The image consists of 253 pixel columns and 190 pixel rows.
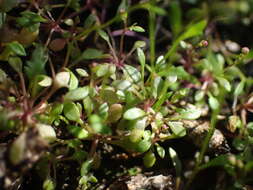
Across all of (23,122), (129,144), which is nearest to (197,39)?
(129,144)

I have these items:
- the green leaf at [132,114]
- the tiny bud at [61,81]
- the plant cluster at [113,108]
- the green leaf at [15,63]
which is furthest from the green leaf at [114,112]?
the green leaf at [15,63]

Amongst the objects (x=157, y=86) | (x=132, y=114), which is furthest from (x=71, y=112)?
(x=157, y=86)

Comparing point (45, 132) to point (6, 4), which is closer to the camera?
point (45, 132)

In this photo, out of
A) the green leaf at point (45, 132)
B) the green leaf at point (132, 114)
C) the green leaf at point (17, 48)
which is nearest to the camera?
the green leaf at point (45, 132)

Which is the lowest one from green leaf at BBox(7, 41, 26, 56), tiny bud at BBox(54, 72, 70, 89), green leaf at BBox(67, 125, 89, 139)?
green leaf at BBox(67, 125, 89, 139)

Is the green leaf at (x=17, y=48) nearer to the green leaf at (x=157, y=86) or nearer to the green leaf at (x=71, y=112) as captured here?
the green leaf at (x=71, y=112)

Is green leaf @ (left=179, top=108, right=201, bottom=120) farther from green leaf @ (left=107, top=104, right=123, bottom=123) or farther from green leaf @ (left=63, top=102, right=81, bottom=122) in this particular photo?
green leaf @ (left=63, top=102, right=81, bottom=122)

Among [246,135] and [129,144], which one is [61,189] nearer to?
[129,144]

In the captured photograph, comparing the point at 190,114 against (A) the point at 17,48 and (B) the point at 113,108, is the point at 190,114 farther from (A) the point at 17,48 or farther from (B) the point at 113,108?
(A) the point at 17,48

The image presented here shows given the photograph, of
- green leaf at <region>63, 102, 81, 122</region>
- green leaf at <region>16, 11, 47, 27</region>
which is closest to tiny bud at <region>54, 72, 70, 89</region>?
green leaf at <region>63, 102, 81, 122</region>

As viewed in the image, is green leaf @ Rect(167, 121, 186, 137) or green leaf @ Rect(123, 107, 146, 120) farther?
green leaf @ Rect(167, 121, 186, 137)

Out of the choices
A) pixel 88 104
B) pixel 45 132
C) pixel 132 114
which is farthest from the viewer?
pixel 88 104
